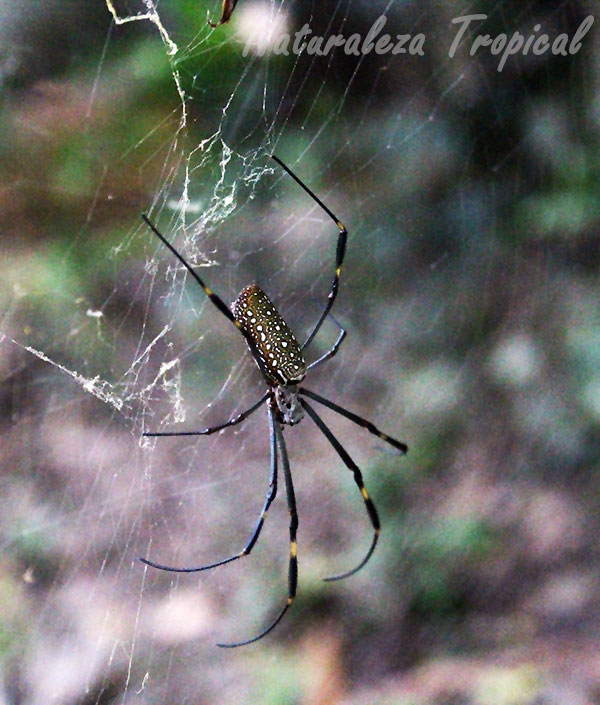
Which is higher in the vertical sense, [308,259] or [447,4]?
[447,4]

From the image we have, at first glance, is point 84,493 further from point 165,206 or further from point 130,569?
point 165,206

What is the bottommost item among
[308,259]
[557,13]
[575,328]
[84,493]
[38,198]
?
[84,493]

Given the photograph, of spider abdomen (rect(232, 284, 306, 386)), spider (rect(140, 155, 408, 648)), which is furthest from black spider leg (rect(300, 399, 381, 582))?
spider abdomen (rect(232, 284, 306, 386))

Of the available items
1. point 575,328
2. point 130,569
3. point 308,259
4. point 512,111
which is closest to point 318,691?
point 130,569

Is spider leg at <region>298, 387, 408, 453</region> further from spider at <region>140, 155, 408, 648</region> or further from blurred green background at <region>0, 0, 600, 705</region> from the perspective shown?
blurred green background at <region>0, 0, 600, 705</region>

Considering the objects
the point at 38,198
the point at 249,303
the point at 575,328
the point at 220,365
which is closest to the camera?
the point at 249,303

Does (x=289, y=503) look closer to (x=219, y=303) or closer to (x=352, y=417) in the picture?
(x=352, y=417)

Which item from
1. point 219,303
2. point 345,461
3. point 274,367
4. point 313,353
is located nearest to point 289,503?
→ point 345,461
